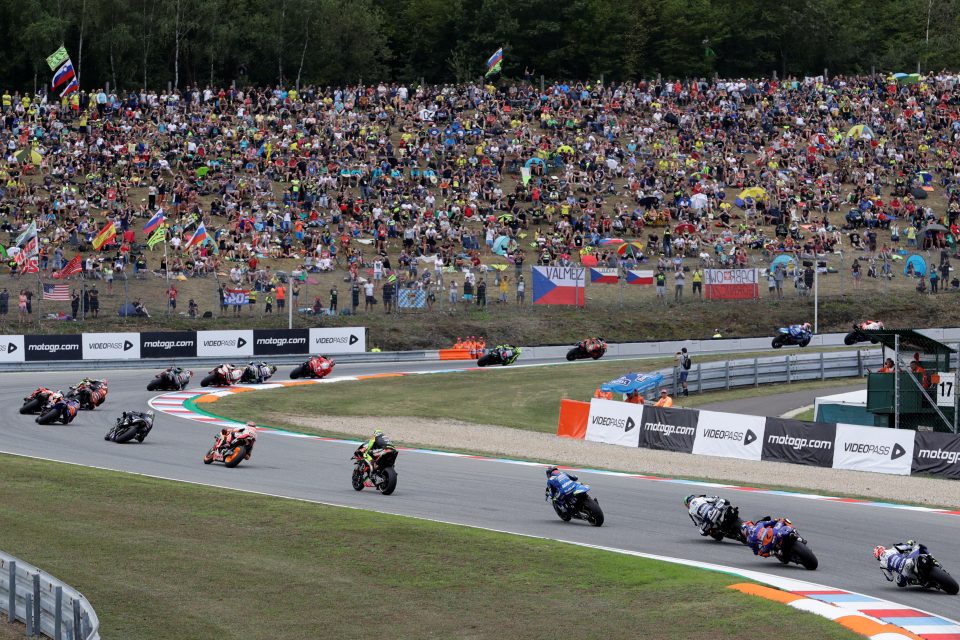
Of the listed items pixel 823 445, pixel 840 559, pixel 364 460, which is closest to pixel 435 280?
pixel 823 445

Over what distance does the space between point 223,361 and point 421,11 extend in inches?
2025

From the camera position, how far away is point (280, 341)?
47.8m

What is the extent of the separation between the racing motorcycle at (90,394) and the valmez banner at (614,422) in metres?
12.1

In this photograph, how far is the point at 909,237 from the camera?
58.1 m

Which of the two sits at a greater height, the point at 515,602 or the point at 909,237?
the point at 909,237

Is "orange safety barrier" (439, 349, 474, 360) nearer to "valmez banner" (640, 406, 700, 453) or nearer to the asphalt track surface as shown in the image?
the asphalt track surface

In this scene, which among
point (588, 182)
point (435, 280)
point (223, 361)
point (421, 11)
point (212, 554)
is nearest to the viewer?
point (212, 554)

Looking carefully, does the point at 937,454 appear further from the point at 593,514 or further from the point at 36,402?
the point at 36,402

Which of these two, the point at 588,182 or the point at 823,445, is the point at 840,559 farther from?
the point at 588,182

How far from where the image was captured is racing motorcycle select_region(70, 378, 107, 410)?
3248cm

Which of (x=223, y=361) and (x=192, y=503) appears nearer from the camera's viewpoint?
(x=192, y=503)

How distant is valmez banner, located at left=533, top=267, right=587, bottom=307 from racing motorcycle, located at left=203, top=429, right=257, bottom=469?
2852cm

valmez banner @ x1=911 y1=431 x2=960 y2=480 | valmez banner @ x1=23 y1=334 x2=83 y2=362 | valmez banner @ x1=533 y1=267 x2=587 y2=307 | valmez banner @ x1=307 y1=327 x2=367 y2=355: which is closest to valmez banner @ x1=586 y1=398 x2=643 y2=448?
valmez banner @ x1=911 y1=431 x2=960 y2=480

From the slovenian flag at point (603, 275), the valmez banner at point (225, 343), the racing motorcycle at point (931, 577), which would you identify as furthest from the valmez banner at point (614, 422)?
the slovenian flag at point (603, 275)
